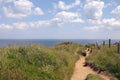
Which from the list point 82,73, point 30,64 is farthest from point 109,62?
point 30,64

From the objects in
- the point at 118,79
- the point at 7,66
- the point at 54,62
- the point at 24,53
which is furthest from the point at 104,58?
the point at 7,66

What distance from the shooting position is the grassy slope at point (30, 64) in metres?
18.0

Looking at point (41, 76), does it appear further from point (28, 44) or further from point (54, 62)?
point (28, 44)

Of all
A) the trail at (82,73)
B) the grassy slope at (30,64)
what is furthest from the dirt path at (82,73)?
the grassy slope at (30,64)

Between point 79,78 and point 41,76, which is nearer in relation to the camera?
point 41,76

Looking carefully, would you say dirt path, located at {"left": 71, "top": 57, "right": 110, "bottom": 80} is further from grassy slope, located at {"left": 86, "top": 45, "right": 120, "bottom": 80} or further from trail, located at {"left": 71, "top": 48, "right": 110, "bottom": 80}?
grassy slope, located at {"left": 86, "top": 45, "right": 120, "bottom": 80}

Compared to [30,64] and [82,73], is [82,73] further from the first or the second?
[30,64]

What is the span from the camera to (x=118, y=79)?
24.2m

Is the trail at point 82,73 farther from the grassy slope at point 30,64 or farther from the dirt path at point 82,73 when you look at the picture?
the grassy slope at point 30,64

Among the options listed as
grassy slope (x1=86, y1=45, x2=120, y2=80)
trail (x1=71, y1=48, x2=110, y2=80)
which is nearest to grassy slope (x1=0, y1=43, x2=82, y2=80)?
trail (x1=71, y1=48, x2=110, y2=80)

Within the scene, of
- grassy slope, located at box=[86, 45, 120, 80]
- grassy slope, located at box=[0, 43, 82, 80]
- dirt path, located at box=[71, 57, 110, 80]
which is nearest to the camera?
grassy slope, located at box=[0, 43, 82, 80]

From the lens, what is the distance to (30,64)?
20.5m

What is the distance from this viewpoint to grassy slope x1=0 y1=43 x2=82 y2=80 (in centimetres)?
1800

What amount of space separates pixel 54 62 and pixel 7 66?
15.8 ft
